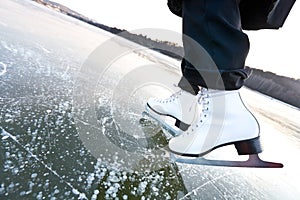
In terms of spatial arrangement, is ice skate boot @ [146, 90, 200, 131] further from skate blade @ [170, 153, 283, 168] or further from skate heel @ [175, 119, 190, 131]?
skate blade @ [170, 153, 283, 168]

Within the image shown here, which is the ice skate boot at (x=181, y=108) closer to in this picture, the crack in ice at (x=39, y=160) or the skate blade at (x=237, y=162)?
the skate blade at (x=237, y=162)

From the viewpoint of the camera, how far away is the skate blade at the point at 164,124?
0.82 meters

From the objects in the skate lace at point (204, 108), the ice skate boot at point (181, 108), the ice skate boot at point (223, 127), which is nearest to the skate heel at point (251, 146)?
the ice skate boot at point (223, 127)

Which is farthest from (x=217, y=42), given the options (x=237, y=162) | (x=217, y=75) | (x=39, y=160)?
(x=39, y=160)

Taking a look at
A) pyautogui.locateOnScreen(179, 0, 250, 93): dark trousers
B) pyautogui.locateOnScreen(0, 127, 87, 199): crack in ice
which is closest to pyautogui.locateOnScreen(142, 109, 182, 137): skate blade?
pyautogui.locateOnScreen(179, 0, 250, 93): dark trousers

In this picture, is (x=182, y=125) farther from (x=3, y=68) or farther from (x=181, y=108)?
(x=3, y=68)

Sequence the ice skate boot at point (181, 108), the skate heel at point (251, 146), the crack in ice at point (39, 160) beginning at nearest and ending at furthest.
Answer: the crack in ice at point (39, 160), the skate heel at point (251, 146), the ice skate boot at point (181, 108)

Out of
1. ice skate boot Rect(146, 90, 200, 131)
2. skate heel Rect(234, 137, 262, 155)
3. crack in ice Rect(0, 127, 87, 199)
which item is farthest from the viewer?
ice skate boot Rect(146, 90, 200, 131)

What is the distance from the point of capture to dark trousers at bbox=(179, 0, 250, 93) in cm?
52

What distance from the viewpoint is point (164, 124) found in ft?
2.85

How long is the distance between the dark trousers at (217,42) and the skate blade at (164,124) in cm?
31

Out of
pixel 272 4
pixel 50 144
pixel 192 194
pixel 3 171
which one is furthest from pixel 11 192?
pixel 272 4

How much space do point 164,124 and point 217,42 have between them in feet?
1.39

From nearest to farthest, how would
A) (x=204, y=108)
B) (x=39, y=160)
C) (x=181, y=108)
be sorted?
(x=39, y=160) < (x=204, y=108) < (x=181, y=108)
